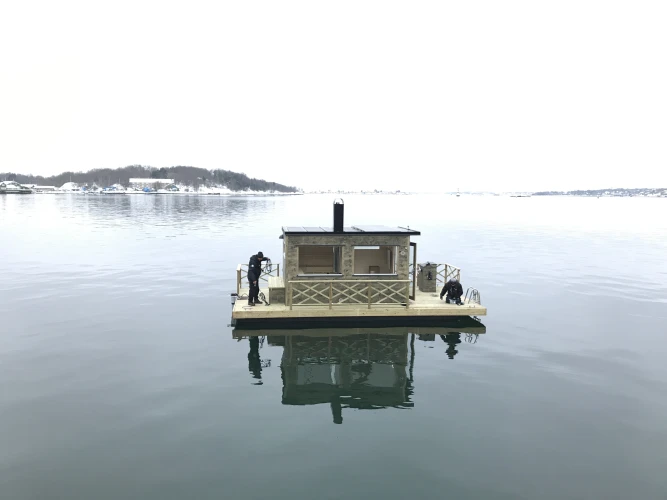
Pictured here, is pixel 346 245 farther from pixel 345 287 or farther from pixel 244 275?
pixel 244 275

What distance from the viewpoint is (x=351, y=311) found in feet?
→ 59.3

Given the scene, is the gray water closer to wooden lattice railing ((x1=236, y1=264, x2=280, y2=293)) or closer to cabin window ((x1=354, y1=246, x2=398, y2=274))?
wooden lattice railing ((x1=236, y1=264, x2=280, y2=293))

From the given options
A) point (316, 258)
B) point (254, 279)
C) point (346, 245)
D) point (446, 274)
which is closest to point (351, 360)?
point (346, 245)

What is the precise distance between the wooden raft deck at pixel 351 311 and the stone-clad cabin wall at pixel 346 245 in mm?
1353

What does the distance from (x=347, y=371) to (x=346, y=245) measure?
580 centimetres

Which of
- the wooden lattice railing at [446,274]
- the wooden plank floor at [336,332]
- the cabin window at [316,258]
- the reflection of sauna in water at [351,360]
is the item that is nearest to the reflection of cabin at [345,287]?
the wooden plank floor at [336,332]

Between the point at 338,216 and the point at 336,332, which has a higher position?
the point at 338,216

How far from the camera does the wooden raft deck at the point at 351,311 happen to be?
1775 centimetres

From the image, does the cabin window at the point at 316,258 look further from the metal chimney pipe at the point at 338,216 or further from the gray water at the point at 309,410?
the gray water at the point at 309,410

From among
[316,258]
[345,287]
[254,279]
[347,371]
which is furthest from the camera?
[316,258]

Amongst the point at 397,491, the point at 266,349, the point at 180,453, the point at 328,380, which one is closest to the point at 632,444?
the point at 397,491

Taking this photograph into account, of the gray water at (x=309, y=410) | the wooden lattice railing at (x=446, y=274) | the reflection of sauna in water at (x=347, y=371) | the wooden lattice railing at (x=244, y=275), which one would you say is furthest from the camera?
the wooden lattice railing at (x=446, y=274)

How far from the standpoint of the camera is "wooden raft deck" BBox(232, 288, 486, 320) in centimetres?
1775

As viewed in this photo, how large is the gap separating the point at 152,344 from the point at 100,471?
813cm
